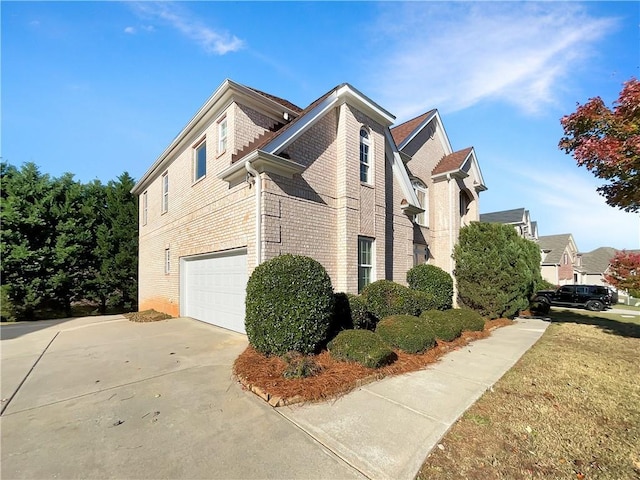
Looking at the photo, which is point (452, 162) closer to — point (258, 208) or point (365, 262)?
point (365, 262)

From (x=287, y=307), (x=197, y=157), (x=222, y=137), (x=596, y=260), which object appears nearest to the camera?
(x=287, y=307)

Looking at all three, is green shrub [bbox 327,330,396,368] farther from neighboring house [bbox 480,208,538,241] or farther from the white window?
neighboring house [bbox 480,208,538,241]

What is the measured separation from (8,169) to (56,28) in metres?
15.1

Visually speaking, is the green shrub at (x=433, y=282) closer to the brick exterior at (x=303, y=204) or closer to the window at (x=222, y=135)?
the brick exterior at (x=303, y=204)

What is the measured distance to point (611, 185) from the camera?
7.86 metres

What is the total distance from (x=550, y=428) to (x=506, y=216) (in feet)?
98.9

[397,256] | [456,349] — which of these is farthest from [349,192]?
[456,349]

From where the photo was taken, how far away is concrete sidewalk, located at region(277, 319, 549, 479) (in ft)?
10.0

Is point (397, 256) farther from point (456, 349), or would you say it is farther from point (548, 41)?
point (548, 41)

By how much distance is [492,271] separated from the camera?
11492mm

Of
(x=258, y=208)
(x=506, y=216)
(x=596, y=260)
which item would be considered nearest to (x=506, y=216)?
(x=506, y=216)

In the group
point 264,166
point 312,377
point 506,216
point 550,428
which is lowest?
point 550,428

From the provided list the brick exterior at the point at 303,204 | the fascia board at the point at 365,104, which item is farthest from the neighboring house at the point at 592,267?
the fascia board at the point at 365,104

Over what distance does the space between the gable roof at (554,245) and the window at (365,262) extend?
30967 millimetres
